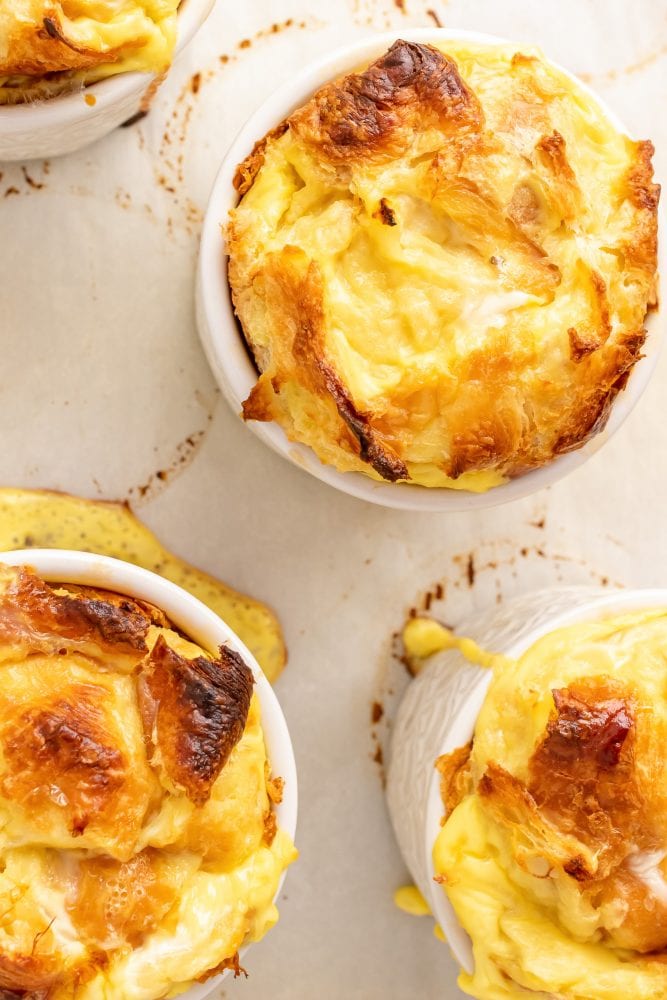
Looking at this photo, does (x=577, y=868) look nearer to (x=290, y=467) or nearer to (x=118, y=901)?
(x=118, y=901)

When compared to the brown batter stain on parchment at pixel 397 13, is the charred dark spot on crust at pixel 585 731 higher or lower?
lower

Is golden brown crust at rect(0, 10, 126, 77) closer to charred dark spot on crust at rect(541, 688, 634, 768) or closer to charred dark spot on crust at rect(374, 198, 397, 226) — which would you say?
charred dark spot on crust at rect(374, 198, 397, 226)

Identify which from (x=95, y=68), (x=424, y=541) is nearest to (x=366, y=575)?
(x=424, y=541)

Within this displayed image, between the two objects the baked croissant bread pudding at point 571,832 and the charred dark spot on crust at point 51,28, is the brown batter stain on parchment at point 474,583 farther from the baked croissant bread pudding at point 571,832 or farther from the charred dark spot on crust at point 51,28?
the charred dark spot on crust at point 51,28

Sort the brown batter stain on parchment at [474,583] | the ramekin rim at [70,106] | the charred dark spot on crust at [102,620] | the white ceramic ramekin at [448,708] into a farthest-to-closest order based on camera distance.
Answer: the brown batter stain on parchment at [474,583], the white ceramic ramekin at [448,708], the ramekin rim at [70,106], the charred dark spot on crust at [102,620]

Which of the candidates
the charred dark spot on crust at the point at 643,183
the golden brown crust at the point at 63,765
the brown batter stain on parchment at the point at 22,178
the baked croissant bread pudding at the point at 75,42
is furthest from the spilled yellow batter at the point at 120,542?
the charred dark spot on crust at the point at 643,183

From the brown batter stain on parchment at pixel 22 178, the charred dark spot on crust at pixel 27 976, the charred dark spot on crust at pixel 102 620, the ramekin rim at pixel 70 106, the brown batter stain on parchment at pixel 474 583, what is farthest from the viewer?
the brown batter stain on parchment at pixel 474 583

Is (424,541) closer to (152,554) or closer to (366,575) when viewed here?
(366,575)
